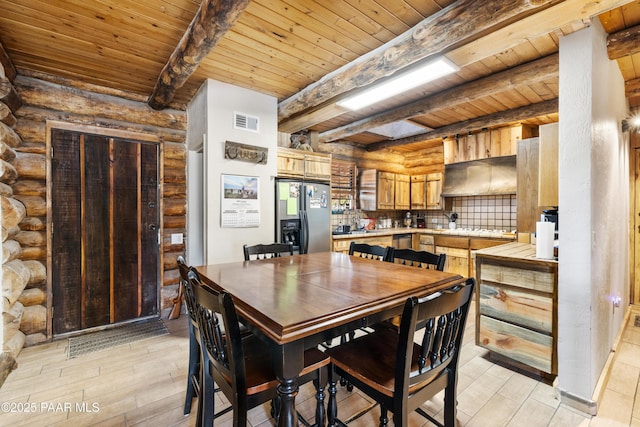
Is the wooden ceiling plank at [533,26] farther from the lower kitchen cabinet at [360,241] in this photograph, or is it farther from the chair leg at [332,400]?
the lower kitchen cabinet at [360,241]

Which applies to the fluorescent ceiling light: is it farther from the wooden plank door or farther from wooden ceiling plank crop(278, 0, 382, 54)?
the wooden plank door

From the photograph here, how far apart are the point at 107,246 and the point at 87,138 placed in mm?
1181

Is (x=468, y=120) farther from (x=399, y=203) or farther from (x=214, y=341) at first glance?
(x=214, y=341)

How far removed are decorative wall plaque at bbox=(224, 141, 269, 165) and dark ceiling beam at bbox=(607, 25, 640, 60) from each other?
10.1ft

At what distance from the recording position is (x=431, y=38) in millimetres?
2014

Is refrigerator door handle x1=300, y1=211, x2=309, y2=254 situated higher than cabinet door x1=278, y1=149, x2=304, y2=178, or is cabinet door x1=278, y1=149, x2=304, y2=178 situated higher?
cabinet door x1=278, y1=149, x2=304, y2=178

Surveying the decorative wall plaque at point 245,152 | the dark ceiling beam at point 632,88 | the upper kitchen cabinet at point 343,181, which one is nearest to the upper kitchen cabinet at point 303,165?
the decorative wall plaque at point 245,152

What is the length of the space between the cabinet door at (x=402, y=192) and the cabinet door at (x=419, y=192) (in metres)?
0.09

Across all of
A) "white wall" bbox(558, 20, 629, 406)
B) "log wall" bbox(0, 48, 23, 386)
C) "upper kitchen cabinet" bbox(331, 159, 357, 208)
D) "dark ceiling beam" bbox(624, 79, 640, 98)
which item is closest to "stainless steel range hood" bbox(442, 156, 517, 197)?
"dark ceiling beam" bbox(624, 79, 640, 98)

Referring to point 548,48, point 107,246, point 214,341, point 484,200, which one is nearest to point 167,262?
point 107,246

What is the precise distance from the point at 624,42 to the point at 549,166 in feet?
3.12

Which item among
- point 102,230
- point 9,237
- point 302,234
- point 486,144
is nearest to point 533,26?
point 302,234

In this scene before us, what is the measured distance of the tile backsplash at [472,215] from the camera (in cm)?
478

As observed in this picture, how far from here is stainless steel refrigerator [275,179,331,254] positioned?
353 centimetres
